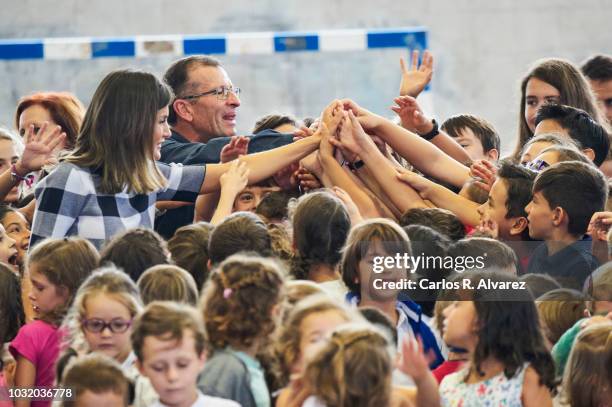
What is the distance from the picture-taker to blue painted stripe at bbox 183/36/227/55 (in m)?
8.92

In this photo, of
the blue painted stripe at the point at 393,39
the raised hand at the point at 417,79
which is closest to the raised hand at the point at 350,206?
the raised hand at the point at 417,79

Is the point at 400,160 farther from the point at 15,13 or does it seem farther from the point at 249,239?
the point at 15,13

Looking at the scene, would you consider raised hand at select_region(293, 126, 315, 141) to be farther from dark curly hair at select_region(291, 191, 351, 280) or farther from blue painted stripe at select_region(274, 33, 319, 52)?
blue painted stripe at select_region(274, 33, 319, 52)

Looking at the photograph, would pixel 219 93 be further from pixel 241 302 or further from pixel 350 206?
pixel 241 302

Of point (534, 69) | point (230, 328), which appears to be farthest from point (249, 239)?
point (534, 69)

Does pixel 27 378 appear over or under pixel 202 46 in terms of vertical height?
under

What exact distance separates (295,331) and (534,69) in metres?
2.57

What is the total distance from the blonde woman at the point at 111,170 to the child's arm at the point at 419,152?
2.72ft

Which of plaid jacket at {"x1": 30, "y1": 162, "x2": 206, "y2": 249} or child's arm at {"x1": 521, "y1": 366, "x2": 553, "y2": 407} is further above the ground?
plaid jacket at {"x1": 30, "y1": 162, "x2": 206, "y2": 249}

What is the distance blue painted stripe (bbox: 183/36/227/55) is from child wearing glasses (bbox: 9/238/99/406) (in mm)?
5405

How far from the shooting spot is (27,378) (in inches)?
134

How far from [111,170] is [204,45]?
5145mm

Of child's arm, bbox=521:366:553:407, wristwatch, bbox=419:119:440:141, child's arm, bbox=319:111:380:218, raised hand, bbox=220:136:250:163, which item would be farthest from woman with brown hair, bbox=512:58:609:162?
child's arm, bbox=521:366:553:407

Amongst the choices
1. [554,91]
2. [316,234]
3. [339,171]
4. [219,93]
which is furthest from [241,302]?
[554,91]
